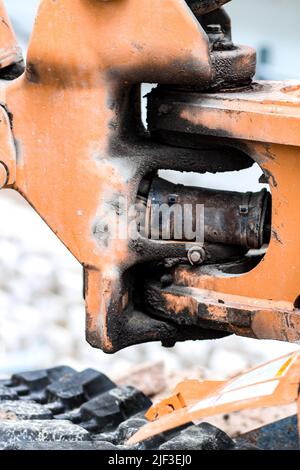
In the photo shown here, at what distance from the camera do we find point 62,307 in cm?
469

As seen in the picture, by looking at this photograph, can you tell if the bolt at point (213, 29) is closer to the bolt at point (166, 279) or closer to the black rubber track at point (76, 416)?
the bolt at point (166, 279)

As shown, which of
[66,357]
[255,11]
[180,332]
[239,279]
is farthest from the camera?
[255,11]

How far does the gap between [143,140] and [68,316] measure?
7.21ft

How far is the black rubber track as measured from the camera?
269 centimetres

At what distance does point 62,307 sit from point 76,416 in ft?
5.34

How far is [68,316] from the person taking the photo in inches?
182

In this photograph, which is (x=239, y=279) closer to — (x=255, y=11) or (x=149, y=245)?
(x=149, y=245)

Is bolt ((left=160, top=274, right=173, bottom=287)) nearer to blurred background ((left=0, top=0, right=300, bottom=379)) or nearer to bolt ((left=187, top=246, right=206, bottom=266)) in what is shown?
bolt ((left=187, top=246, right=206, bottom=266))

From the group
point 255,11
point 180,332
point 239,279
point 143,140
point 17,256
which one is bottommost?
point 17,256

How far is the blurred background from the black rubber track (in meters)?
0.42

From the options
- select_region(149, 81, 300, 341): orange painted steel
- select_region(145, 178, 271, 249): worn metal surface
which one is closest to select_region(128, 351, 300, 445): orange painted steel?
select_region(149, 81, 300, 341): orange painted steel

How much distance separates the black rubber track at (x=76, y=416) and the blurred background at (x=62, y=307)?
0.42m

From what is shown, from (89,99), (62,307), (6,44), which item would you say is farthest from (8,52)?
(62,307)
